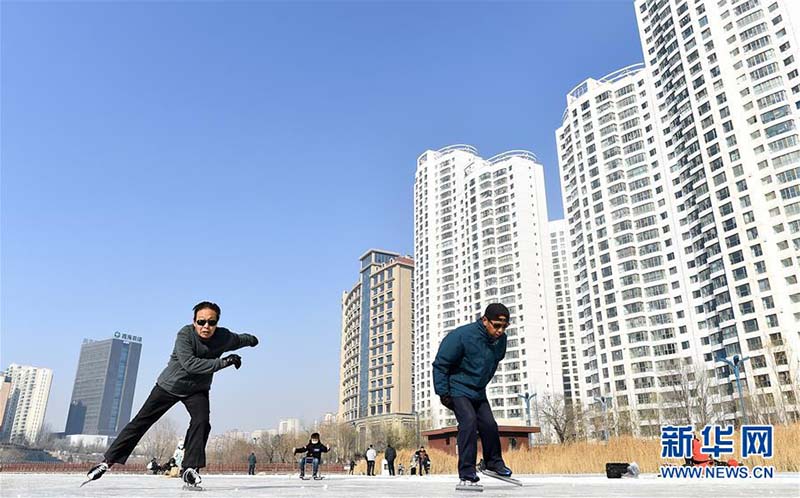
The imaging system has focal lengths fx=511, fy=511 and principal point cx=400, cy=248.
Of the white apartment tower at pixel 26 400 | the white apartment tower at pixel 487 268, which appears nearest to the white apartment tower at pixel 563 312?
the white apartment tower at pixel 487 268

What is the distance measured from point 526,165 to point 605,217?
26.1 meters

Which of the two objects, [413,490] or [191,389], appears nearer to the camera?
[413,490]

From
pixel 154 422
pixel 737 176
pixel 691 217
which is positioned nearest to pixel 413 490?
pixel 154 422

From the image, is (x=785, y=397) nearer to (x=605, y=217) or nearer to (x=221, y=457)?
(x=605, y=217)

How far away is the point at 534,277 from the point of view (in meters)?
92.1

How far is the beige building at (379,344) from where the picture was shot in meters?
103

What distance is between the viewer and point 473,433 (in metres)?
5.08

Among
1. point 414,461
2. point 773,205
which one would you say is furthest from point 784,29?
point 414,461

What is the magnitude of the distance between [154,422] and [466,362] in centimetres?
327

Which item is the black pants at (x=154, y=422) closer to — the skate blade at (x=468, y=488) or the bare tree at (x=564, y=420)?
the skate blade at (x=468, y=488)

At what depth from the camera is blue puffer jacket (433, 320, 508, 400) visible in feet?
16.9

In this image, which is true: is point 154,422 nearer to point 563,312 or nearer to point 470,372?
point 470,372

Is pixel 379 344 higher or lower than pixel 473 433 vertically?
higher

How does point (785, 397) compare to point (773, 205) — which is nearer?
point (785, 397)
